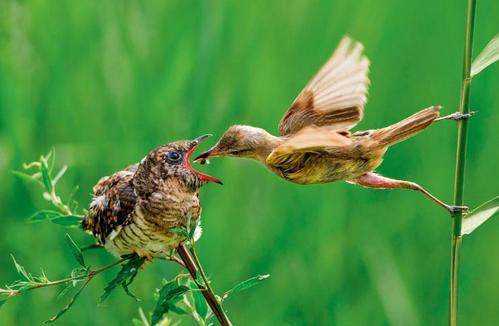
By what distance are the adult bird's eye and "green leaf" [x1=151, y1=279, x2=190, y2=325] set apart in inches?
20.4

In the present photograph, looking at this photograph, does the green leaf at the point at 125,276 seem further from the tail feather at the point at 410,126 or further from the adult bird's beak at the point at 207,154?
the tail feather at the point at 410,126

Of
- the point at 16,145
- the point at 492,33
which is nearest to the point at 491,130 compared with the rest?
the point at 492,33

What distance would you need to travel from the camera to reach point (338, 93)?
5.10 feet

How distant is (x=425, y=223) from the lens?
12.2ft

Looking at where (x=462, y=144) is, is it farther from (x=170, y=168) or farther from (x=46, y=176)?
(x=46, y=176)

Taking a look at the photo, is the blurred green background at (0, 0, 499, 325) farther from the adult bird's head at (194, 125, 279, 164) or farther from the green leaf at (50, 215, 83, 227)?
the adult bird's head at (194, 125, 279, 164)

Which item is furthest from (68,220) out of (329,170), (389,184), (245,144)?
(389,184)

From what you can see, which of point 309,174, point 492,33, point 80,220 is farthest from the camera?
point 492,33

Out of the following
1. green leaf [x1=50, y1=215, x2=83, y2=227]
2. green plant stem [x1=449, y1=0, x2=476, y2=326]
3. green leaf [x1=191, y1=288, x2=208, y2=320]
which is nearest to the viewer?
green plant stem [x1=449, y1=0, x2=476, y2=326]

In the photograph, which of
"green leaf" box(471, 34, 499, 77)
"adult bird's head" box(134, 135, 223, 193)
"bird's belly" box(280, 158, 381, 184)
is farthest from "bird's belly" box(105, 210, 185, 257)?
"green leaf" box(471, 34, 499, 77)

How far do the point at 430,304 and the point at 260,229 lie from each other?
0.78 metres

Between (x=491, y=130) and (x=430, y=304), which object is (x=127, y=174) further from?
(x=491, y=130)

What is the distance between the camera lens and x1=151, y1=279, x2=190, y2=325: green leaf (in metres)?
1.57

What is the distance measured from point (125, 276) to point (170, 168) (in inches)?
16.8
